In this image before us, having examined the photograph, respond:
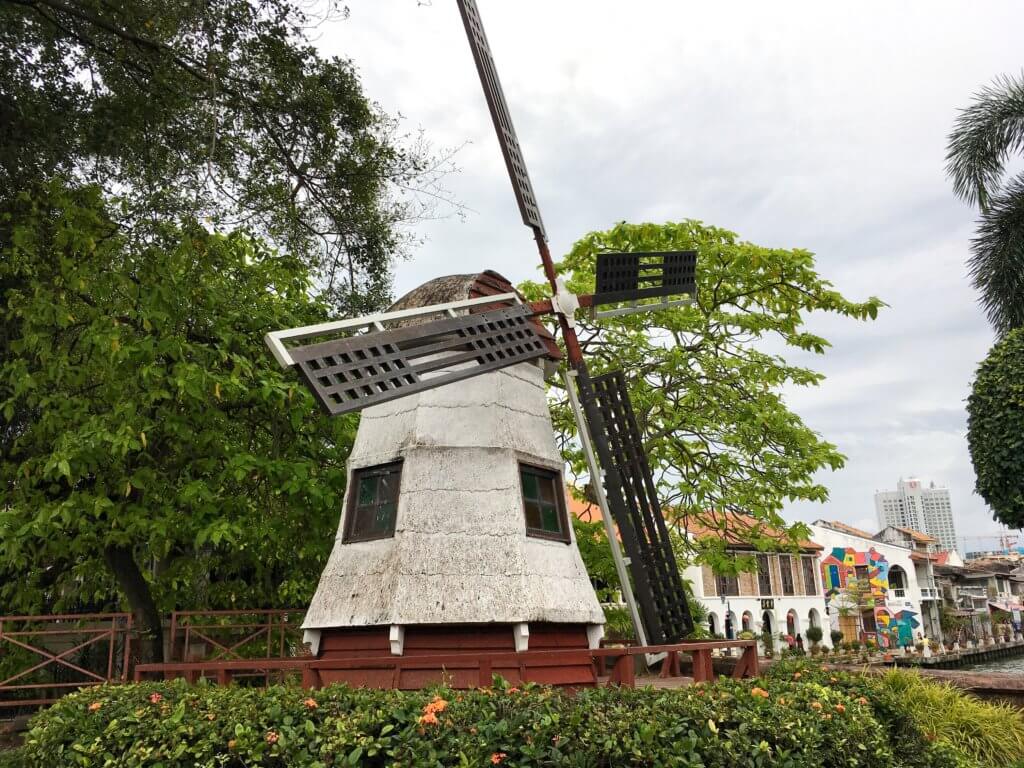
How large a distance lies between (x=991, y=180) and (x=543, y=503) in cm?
1650

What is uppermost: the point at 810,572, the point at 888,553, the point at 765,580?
the point at 888,553

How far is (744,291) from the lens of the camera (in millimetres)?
13633

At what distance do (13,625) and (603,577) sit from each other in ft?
34.2

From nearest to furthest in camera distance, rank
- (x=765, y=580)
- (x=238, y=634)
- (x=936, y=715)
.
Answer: (x=936, y=715) < (x=238, y=634) < (x=765, y=580)

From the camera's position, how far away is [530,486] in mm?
9430

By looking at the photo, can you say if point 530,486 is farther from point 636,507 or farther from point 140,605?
point 140,605

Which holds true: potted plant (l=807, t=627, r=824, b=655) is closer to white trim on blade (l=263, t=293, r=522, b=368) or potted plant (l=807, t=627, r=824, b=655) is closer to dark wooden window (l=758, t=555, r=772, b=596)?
dark wooden window (l=758, t=555, r=772, b=596)

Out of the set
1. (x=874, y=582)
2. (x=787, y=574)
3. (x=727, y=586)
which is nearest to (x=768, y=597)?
(x=787, y=574)

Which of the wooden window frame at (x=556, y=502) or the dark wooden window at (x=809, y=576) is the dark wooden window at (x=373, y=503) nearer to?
the wooden window frame at (x=556, y=502)

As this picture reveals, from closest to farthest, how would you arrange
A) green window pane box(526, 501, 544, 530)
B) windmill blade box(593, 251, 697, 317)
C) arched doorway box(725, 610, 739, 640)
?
green window pane box(526, 501, 544, 530)
windmill blade box(593, 251, 697, 317)
arched doorway box(725, 610, 739, 640)

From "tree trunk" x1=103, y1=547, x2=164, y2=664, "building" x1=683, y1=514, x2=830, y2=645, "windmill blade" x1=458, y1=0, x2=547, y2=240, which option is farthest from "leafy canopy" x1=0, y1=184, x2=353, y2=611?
"building" x1=683, y1=514, x2=830, y2=645

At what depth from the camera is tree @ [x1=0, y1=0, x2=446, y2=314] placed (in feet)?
29.2

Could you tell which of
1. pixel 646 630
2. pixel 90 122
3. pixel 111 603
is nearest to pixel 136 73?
pixel 90 122

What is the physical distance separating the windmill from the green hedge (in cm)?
183
